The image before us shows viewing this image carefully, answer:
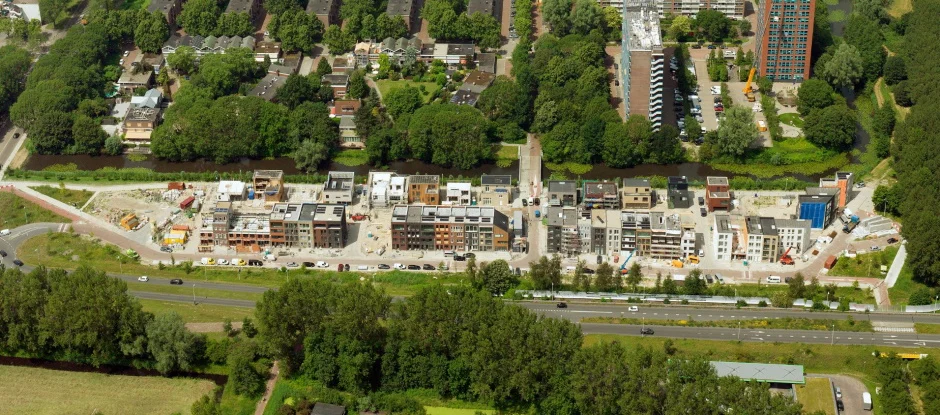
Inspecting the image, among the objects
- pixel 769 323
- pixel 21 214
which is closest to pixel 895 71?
pixel 769 323

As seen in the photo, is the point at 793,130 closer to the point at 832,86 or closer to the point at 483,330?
the point at 832,86

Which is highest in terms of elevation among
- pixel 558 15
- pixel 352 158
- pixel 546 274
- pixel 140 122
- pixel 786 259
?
pixel 558 15

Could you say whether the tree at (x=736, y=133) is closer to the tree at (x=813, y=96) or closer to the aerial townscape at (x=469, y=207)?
the aerial townscape at (x=469, y=207)

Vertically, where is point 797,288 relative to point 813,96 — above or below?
below

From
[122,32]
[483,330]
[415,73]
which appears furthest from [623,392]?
[122,32]

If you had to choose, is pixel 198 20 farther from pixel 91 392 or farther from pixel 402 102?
pixel 91 392

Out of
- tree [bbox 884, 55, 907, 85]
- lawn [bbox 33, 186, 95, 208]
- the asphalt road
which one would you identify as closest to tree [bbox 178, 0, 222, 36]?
lawn [bbox 33, 186, 95, 208]

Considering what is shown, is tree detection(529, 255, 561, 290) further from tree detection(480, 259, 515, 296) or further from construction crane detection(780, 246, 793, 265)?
construction crane detection(780, 246, 793, 265)
